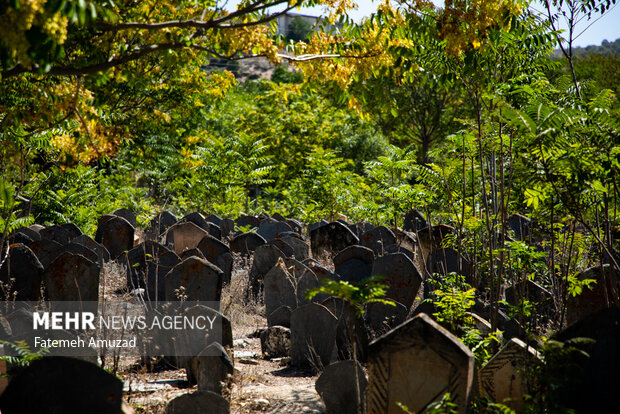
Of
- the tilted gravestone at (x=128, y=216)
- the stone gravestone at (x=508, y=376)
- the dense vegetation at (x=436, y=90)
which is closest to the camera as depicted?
the stone gravestone at (x=508, y=376)

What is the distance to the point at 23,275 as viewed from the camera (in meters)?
5.89

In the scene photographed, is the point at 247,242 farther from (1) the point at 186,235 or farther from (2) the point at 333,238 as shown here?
(2) the point at 333,238

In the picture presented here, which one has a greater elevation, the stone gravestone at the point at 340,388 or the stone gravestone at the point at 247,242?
the stone gravestone at the point at 247,242

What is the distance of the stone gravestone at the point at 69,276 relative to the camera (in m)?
5.83

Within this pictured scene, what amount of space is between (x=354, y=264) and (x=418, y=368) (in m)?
3.89

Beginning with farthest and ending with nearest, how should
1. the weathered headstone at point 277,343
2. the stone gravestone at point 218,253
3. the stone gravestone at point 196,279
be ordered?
1. the stone gravestone at point 218,253
2. the stone gravestone at point 196,279
3. the weathered headstone at point 277,343

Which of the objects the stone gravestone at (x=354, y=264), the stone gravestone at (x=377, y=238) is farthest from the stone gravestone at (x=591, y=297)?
the stone gravestone at (x=377, y=238)

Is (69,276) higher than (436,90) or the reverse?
the reverse

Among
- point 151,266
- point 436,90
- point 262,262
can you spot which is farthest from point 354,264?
point 151,266

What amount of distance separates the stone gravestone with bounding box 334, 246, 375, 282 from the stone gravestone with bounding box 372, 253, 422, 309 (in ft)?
2.52

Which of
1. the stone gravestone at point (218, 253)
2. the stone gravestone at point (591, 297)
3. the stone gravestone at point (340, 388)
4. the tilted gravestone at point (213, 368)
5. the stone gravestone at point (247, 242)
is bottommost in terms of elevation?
the stone gravestone at point (340, 388)

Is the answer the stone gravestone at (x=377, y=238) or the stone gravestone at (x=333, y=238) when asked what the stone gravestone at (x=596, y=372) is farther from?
the stone gravestone at (x=333, y=238)

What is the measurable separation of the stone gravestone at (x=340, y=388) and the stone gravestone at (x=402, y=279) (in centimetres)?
228

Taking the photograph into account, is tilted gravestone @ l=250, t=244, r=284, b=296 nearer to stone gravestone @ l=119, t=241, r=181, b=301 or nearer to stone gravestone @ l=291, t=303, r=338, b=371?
stone gravestone @ l=119, t=241, r=181, b=301
